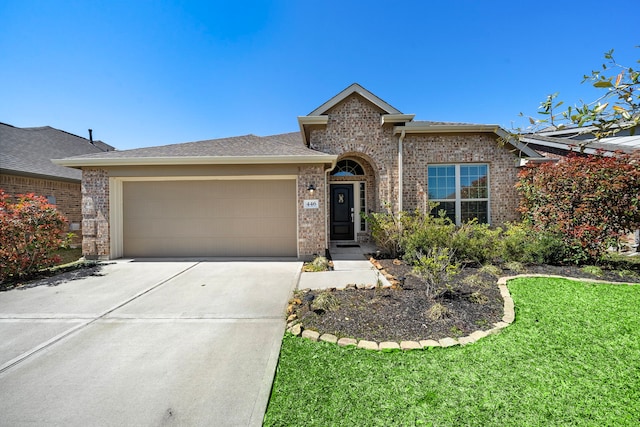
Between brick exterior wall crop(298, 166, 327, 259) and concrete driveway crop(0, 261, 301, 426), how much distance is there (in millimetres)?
2276

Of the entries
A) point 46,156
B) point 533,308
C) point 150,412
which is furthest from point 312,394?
point 46,156

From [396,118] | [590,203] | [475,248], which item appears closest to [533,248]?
[475,248]

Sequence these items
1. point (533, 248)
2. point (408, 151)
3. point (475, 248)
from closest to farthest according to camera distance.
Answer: point (533, 248)
point (475, 248)
point (408, 151)

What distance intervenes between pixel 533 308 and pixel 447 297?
4.00 ft

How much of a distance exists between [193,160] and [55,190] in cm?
770

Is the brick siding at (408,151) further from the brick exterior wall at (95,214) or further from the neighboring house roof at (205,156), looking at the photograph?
the brick exterior wall at (95,214)

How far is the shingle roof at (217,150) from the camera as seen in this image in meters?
7.87

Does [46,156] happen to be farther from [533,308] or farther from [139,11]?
[533,308]

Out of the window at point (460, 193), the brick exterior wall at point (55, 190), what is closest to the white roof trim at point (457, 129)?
the window at point (460, 193)

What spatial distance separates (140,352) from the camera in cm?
311

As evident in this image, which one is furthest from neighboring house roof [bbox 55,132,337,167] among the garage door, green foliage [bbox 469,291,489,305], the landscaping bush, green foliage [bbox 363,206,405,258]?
green foliage [bbox 469,291,489,305]

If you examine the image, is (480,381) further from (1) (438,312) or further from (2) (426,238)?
(2) (426,238)

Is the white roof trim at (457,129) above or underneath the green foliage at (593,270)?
above

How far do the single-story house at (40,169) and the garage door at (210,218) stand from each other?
4.75 m
